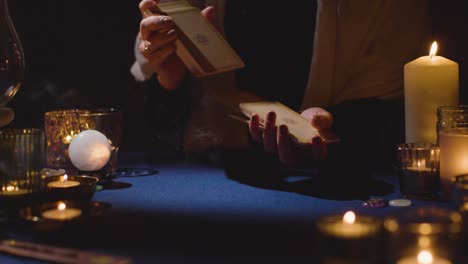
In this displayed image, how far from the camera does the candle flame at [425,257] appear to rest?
0.72 meters

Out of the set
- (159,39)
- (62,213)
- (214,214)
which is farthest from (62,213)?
(159,39)

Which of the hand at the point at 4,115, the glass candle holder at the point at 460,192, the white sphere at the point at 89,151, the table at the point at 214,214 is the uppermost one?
the hand at the point at 4,115

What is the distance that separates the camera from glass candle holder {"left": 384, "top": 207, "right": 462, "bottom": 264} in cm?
70

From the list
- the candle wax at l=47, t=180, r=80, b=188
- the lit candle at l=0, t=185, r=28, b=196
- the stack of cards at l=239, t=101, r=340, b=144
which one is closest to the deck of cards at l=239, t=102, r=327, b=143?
the stack of cards at l=239, t=101, r=340, b=144

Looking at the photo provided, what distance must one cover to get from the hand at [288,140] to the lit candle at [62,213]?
453 millimetres

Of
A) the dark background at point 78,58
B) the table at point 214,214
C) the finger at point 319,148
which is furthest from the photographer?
the dark background at point 78,58

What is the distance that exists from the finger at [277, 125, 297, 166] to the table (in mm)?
37

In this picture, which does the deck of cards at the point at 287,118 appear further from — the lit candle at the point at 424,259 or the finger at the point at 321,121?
the lit candle at the point at 424,259

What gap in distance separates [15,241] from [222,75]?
3.52ft

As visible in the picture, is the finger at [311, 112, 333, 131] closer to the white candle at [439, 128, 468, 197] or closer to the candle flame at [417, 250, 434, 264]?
the white candle at [439, 128, 468, 197]

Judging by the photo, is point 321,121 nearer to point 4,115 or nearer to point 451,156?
point 451,156

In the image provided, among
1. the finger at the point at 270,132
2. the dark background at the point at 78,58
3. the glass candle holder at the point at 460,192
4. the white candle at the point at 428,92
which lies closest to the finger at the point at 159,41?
the finger at the point at 270,132

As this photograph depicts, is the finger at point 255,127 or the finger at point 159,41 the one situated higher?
the finger at point 159,41

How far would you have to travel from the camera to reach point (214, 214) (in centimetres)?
108
